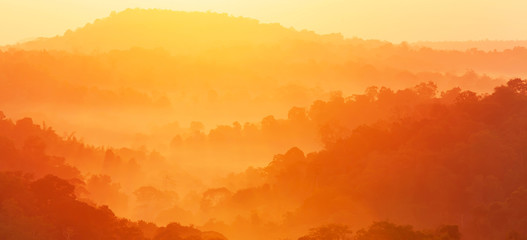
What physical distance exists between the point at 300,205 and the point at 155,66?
3941 inches

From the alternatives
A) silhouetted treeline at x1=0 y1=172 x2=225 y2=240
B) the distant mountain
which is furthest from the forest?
the distant mountain

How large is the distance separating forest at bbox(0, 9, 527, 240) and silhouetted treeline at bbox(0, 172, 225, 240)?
0.28ft

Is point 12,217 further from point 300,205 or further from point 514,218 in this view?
point 514,218

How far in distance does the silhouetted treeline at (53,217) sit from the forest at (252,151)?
0.09 meters

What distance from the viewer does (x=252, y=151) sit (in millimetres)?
92188

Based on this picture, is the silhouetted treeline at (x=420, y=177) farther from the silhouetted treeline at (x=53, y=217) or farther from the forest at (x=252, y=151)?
the silhouetted treeline at (x=53, y=217)

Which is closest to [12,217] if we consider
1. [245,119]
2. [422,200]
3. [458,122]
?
[422,200]

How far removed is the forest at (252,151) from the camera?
4181cm

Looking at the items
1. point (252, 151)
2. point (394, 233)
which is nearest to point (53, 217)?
point (394, 233)

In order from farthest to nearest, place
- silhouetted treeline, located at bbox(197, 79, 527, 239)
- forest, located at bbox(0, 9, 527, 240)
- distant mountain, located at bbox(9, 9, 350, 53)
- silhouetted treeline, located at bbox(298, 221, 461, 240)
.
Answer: distant mountain, located at bbox(9, 9, 350, 53) < silhouetted treeline, located at bbox(197, 79, 527, 239) < forest, located at bbox(0, 9, 527, 240) < silhouetted treeline, located at bbox(298, 221, 461, 240)

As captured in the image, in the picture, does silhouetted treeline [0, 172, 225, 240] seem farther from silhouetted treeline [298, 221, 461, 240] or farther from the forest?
silhouetted treeline [298, 221, 461, 240]

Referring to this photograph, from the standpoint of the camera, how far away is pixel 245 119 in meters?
121

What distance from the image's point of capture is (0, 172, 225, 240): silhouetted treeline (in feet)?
110

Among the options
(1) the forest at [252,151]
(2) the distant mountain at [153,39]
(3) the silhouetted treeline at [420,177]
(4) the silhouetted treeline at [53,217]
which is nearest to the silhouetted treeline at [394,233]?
(1) the forest at [252,151]
